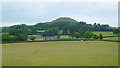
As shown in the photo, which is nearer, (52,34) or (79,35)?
(79,35)

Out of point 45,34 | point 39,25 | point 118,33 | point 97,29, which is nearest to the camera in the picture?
point 118,33

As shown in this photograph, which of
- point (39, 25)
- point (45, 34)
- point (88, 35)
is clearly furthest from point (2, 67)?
point (39, 25)

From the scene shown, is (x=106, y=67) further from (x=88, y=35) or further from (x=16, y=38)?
(x=88, y=35)

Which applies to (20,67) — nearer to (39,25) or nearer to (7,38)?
(7,38)

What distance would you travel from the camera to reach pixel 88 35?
264 ft

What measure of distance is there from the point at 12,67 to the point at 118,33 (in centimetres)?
7069

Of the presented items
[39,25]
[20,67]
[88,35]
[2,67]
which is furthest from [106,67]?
[39,25]

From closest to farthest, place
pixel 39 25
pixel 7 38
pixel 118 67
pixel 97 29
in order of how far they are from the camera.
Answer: pixel 118 67 → pixel 7 38 → pixel 97 29 → pixel 39 25

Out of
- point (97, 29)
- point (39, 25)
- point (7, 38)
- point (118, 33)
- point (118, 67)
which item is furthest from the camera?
point (39, 25)

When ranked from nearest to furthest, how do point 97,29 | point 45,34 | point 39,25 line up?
point 45,34, point 97,29, point 39,25

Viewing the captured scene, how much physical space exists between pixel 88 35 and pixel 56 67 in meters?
65.3

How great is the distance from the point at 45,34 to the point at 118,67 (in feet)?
246

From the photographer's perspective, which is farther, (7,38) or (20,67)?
(7,38)

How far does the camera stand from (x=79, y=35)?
274ft
